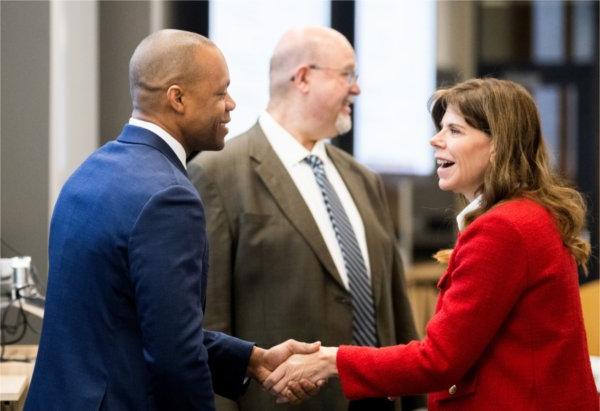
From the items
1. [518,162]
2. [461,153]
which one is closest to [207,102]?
[461,153]

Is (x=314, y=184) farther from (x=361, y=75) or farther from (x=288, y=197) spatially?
(x=361, y=75)

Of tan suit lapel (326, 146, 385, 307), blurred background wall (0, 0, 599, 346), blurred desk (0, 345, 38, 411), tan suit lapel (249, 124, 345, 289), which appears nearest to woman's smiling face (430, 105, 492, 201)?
blurred background wall (0, 0, 599, 346)

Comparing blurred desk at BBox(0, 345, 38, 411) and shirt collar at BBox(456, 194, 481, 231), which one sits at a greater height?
shirt collar at BBox(456, 194, 481, 231)

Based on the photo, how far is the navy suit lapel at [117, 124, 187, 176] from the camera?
2.09 meters

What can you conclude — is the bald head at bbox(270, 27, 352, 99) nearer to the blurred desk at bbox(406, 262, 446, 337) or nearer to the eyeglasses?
the eyeglasses

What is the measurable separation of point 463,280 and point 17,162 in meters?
1.97

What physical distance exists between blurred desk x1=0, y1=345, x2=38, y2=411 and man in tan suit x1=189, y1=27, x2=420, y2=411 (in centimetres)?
53

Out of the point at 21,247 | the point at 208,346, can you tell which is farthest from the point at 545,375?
the point at 21,247

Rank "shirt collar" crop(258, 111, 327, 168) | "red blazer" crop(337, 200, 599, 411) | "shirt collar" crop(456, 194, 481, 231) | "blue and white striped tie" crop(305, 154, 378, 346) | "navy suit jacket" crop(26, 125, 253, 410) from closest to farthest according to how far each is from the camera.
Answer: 1. "navy suit jacket" crop(26, 125, 253, 410)
2. "red blazer" crop(337, 200, 599, 411)
3. "shirt collar" crop(456, 194, 481, 231)
4. "blue and white striped tie" crop(305, 154, 378, 346)
5. "shirt collar" crop(258, 111, 327, 168)

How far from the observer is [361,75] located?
7621 mm

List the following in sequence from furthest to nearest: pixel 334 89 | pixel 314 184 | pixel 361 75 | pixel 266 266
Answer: pixel 361 75, pixel 334 89, pixel 314 184, pixel 266 266

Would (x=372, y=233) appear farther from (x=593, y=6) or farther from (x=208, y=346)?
(x=593, y=6)

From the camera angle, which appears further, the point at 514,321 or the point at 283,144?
the point at 283,144

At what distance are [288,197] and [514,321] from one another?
1.10 metres
